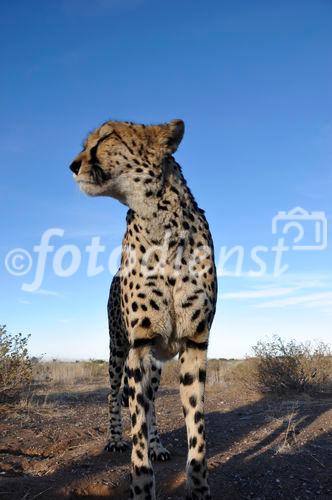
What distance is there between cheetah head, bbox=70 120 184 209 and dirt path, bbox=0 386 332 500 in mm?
2324

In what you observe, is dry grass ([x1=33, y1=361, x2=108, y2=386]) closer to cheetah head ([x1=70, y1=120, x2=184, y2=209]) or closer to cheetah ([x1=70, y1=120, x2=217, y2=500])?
cheetah ([x1=70, y1=120, x2=217, y2=500])

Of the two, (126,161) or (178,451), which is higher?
(126,161)

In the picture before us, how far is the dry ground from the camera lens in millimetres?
4074

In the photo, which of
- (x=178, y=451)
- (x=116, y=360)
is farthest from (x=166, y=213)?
(x=178, y=451)

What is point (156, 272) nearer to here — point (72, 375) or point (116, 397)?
point (116, 397)

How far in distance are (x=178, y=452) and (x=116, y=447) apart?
2.22 ft

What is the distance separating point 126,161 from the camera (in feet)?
11.8

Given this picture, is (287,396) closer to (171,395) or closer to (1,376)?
(171,395)

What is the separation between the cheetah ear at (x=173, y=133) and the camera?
12.2ft

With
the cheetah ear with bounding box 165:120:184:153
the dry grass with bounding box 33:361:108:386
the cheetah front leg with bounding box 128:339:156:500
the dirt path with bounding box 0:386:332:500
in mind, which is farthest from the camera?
the dry grass with bounding box 33:361:108:386

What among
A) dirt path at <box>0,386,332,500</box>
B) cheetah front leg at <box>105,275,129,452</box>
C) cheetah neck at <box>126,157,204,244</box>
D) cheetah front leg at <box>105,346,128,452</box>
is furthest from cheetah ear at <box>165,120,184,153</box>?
cheetah front leg at <box>105,346,128,452</box>

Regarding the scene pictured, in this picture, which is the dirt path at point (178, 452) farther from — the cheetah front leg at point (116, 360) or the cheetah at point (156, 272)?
the cheetah at point (156, 272)

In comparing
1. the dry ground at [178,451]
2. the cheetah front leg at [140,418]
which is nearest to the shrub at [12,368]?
the dry ground at [178,451]

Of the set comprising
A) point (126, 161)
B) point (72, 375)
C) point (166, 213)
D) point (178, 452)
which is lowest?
point (178, 452)
